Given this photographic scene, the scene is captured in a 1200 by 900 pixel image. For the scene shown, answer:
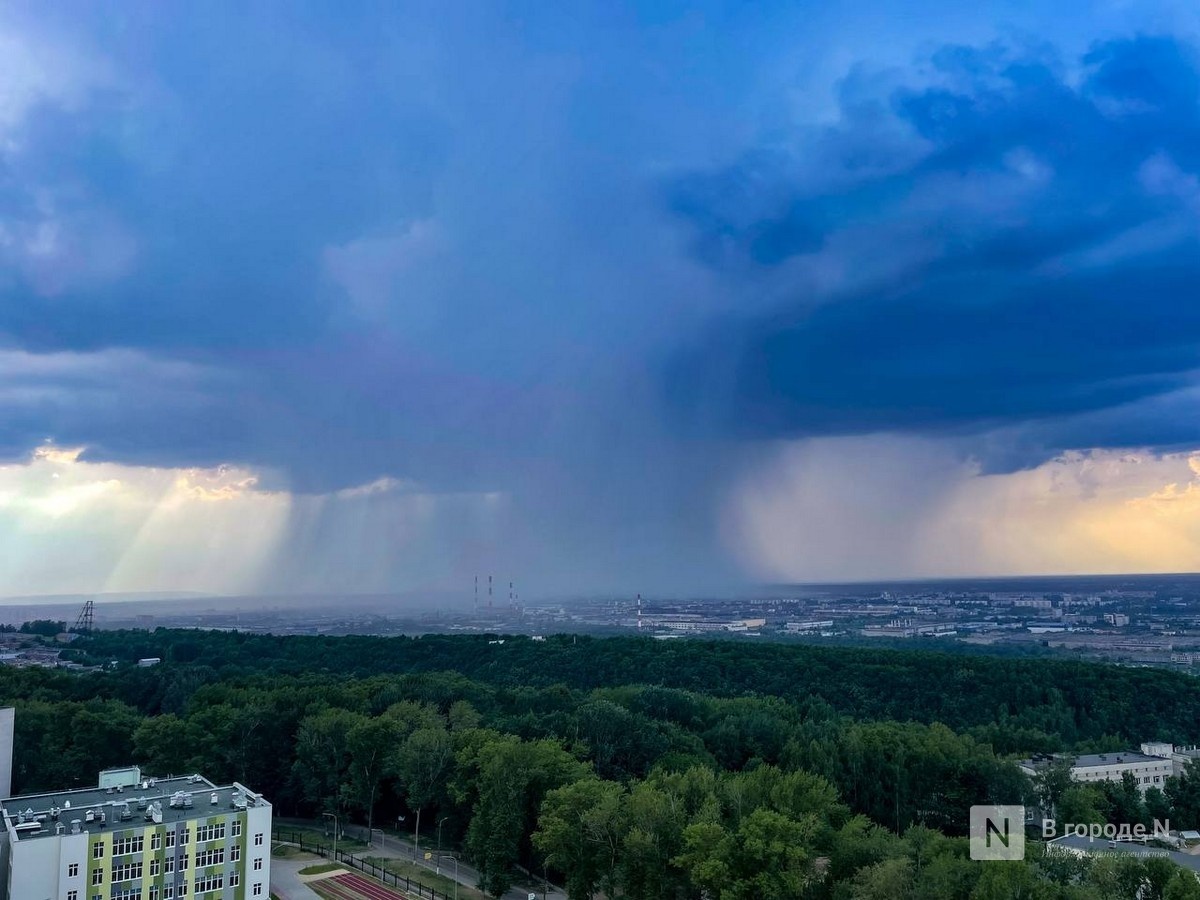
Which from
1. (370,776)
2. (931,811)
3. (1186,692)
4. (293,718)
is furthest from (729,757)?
(1186,692)

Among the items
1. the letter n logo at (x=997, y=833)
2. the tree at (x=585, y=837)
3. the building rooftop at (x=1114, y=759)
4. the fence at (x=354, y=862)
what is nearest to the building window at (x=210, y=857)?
the fence at (x=354, y=862)

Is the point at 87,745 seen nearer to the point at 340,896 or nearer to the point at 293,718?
the point at 293,718

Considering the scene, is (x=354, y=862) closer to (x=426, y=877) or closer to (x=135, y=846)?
(x=426, y=877)

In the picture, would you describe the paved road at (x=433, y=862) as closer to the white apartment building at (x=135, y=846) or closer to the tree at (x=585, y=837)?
the tree at (x=585, y=837)

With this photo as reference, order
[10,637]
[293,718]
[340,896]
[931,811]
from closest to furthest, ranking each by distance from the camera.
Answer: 1. [340,896]
2. [931,811]
3. [293,718]
4. [10,637]

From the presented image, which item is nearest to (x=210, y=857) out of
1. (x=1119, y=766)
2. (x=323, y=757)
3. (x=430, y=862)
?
(x=430, y=862)

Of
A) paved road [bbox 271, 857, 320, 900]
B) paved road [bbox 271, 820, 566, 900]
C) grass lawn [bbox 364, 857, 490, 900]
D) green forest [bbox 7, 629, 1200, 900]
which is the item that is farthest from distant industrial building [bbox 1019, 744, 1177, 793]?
paved road [bbox 271, 857, 320, 900]
